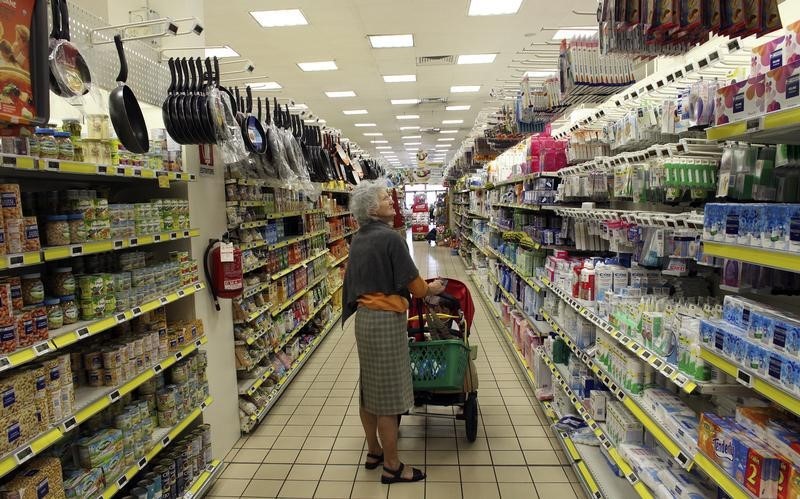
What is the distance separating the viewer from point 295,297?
5531 mm

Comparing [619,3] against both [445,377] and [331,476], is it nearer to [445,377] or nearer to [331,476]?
[445,377]

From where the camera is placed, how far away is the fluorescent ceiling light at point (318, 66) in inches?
360

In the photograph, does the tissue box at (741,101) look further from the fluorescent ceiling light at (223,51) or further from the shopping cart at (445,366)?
the fluorescent ceiling light at (223,51)

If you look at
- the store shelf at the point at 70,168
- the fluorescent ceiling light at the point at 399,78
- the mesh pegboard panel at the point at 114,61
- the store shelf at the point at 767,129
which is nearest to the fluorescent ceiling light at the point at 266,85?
the fluorescent ceiling light at the point at 399,78

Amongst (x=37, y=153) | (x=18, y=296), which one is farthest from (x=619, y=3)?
(x=18, y=296)

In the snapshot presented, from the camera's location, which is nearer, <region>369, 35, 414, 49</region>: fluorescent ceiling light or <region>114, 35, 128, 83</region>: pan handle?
<region>114, 35, 128, 83</region>: pan handle

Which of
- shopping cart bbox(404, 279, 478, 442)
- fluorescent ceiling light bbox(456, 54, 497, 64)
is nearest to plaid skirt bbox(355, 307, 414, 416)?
shopping cart bbox(404, 279, 478, 442)

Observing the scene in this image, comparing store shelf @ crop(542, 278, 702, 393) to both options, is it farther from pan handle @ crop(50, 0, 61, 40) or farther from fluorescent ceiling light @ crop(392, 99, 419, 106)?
fluorescent ceiling light @ crop(392, 99, 419, 106)

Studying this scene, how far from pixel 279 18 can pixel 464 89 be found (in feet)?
18.4

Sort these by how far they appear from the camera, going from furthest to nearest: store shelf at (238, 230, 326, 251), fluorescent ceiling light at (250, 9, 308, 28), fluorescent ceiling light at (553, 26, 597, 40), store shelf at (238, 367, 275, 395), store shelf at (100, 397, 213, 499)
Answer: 1. fluorescent ceiling light at (553, 26, 597, 40)
2. fluorescent ceiling light at (250, 9, 308, 28)
3. store shelf at (238, 230, 326, 251)
4. store shelf at (238, 367, 275, 395)
5. store shelf at (100, 397, 213, 499)

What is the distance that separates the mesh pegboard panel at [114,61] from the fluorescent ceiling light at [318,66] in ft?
20.1

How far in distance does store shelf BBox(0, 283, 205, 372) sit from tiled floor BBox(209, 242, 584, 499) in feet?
4.81

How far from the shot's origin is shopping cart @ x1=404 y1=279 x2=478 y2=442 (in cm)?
353

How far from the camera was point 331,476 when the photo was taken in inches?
137
